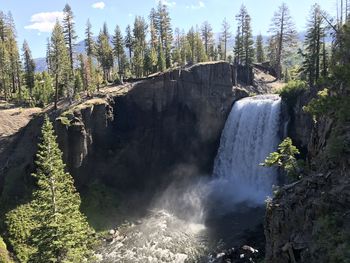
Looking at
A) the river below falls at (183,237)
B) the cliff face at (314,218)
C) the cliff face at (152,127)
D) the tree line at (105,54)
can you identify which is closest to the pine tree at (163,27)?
the tree line at (105,54)

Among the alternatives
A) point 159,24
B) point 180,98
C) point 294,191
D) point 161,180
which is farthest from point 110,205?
point 159,24

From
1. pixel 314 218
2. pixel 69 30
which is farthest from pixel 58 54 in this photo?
pixel 314 218

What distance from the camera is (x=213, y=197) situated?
184ft

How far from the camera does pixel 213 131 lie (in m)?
64.4

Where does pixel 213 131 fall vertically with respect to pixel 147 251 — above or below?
above

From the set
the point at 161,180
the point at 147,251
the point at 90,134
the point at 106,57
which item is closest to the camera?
the point at 147,251

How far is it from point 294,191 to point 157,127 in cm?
4099

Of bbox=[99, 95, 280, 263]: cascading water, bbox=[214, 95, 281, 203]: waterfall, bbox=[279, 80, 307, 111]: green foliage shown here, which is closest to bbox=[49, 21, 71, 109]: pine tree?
bbox=[99, 95, 280, 263]: cascading water

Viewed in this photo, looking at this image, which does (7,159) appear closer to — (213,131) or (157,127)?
(157,127)

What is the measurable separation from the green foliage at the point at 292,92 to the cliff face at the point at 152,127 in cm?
1213

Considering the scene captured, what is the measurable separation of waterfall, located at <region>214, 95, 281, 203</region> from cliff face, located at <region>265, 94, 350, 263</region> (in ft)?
98.1

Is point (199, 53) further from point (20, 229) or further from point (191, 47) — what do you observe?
point (20, 229)

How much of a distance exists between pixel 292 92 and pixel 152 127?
71.9ft

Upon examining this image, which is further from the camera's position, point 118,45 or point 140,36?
point 140,36
